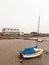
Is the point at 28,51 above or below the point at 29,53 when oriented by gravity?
above

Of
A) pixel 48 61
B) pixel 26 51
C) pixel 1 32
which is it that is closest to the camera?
pixel 48 61

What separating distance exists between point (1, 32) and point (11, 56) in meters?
29.0

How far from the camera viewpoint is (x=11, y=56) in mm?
17531

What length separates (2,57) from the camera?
55.1 feet

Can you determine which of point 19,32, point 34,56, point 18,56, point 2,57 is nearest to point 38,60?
point 34,56

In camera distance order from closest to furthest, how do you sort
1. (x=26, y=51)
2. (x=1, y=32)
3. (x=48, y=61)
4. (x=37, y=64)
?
(x=37, y=64) → (x=48, y=61) → (x=26, y=51) → (x=1, y=32)

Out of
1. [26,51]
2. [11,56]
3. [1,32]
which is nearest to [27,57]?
[26,51]

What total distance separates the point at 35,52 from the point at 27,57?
1453 millimetres

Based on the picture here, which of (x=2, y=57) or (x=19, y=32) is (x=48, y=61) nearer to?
(x=2, y=57)

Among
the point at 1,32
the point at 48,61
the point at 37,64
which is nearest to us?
the point at 37,64

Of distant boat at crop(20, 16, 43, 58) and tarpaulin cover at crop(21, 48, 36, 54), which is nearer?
distant boat at crop(20, 16, 43, 58)

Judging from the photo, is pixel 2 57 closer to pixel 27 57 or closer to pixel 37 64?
pixel 27 57

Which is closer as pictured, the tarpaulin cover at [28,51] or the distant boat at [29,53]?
the distant boat at [29,53]

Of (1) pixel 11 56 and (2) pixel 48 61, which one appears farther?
(1) pixel 11 56
